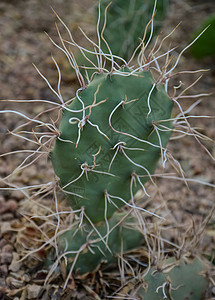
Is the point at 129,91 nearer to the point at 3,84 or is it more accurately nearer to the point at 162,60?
the point at 3,84

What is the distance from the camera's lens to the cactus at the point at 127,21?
83.3 inches

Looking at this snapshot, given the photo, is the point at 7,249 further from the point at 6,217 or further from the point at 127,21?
the point at 127,21

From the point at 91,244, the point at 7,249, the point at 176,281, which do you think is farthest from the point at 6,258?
the point at 176,281

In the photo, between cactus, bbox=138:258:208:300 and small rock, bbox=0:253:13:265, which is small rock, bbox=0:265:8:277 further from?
cactus, bbox=138:258:208:300

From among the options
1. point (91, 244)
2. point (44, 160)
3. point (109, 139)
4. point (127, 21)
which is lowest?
point (44, 160)

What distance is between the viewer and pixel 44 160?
70.9 inches

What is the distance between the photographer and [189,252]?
1.18 metres

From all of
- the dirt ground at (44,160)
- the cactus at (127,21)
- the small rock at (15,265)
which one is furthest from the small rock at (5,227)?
the cactus at (127,21)

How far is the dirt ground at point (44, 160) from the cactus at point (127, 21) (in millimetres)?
302

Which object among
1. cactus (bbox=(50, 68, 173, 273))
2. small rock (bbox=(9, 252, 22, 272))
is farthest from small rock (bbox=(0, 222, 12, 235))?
cactus (bbox=(50, 68, 173, 273))

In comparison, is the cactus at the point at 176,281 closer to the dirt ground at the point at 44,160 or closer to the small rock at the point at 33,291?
the dirt ground at the point at 44,160

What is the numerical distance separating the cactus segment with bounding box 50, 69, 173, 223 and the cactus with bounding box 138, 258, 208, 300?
0.72 feet

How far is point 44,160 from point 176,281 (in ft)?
2.86

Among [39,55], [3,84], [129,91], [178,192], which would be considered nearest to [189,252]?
[129,91]
